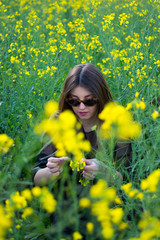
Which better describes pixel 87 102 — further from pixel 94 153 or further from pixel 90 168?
pixel 90 168

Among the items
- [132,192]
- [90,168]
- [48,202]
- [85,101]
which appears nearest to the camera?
[48,202]

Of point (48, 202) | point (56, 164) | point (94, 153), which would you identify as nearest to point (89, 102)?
point (94, 153)

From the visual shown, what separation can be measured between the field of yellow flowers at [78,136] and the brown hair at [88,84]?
13cm

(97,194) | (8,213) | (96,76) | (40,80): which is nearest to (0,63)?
(40,80)

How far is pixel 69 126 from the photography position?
96 cm

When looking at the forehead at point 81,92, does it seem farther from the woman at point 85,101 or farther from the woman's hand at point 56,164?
the woman's hand at point 56,164

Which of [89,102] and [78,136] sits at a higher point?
[78,136]

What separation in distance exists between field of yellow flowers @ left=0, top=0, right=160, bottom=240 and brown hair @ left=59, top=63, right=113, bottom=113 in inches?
5.1

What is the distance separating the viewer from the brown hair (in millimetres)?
1946

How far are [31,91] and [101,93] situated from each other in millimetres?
844

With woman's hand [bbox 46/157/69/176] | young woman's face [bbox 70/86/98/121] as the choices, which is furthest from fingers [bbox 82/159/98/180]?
Answer: young woman's face [bbox 70/86/98/121]

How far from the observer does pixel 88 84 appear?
1943 millimetres

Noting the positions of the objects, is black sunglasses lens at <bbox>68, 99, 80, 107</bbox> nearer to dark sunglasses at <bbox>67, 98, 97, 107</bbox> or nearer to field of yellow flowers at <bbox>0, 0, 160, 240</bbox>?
dark sunglasses at <bbox>67, 98, 97, 107</bbox>

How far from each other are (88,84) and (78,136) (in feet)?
3.05
